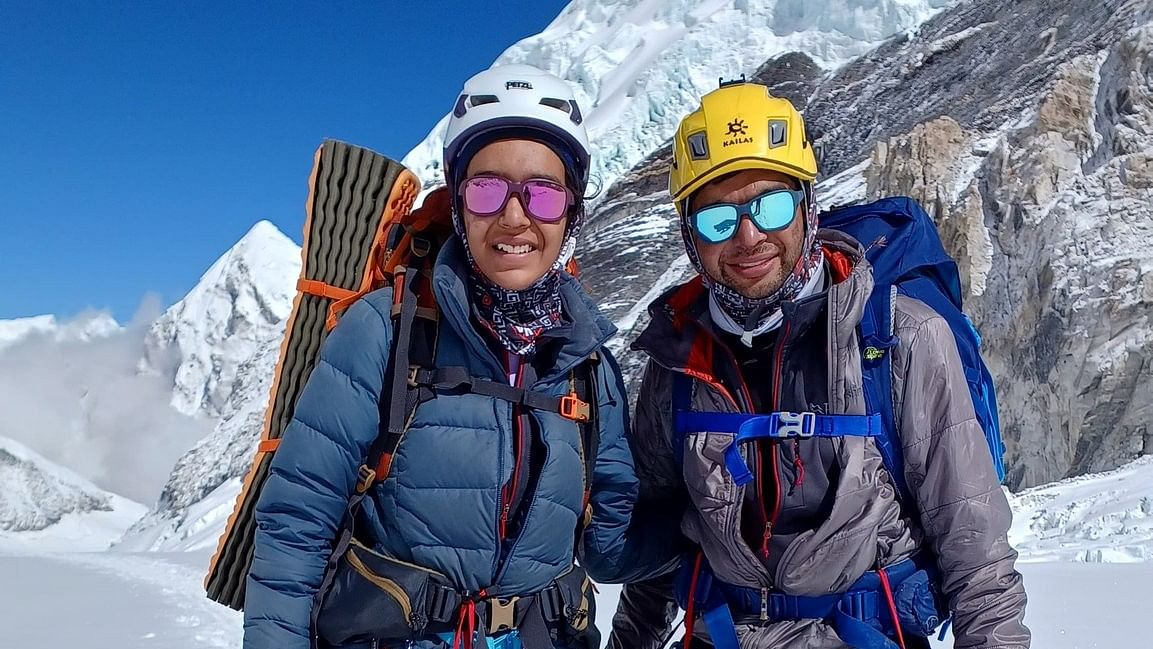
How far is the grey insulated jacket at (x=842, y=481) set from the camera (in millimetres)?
2514

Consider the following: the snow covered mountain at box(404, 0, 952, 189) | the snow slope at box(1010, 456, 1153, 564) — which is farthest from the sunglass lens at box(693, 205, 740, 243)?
the snow covered mountain at box(404, 0, 952, 189)

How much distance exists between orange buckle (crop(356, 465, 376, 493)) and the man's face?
1260mm

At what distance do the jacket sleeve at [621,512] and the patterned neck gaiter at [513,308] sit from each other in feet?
1.14

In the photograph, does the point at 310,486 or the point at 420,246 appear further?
the point at 420,246

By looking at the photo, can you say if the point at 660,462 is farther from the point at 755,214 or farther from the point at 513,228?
the point at 513,228

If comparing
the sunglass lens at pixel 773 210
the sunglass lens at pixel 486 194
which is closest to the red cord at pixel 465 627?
the sunglass lens at pixel 486 194

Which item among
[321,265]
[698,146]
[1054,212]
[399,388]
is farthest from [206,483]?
[698,146]

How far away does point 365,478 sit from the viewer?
8.16ft

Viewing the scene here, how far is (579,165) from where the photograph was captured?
2842mm

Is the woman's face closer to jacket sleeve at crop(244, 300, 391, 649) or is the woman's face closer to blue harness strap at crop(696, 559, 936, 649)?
jacket sleeve at crop(244, 300, 391, 649)

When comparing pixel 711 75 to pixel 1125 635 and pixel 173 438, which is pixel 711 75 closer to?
pixel 1125 635

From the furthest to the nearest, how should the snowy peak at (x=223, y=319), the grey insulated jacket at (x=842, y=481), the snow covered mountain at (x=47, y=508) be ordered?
the snowy peak at (x=223, y=319)
the snow covered mountain at (x=47, y=508)
the grey insulated jacket at (x=842, y=481)

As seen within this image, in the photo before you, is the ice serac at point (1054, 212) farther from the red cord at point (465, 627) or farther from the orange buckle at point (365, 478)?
the orange buckle at point (365, 478)

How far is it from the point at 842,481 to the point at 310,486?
5.07 feet
